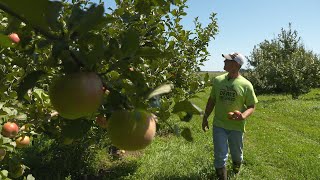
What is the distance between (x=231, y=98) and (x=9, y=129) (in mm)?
2708

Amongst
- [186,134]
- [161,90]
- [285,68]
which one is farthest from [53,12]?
[285,68]

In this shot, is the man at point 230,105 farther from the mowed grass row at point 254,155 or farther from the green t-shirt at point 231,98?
the mowed grass row at point 254,155

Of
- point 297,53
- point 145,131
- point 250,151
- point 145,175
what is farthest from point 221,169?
point 297,53

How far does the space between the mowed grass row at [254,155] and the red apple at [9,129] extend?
9.13 ft

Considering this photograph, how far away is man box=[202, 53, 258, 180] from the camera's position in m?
4.38

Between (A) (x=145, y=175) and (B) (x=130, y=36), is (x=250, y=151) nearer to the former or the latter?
(A) (x=145, y=175)

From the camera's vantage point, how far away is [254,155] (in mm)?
6289

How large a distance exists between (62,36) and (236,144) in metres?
3.97

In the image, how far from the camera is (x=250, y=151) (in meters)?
6.73

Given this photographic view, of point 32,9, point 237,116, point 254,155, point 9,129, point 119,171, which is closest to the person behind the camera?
point 32,9

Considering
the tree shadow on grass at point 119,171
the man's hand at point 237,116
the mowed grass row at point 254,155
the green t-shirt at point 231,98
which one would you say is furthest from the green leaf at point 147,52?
the tree shadow on grass at point 119,171

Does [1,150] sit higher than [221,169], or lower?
higher

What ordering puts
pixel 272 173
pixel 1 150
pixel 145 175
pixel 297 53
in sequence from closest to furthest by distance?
pixel 1 150, pixel 145 175, pixel 272 173, pixel 297 53

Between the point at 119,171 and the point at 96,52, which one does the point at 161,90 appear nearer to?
the point at 96,52
